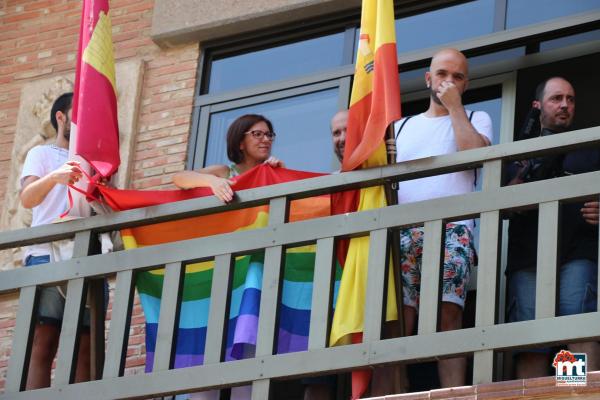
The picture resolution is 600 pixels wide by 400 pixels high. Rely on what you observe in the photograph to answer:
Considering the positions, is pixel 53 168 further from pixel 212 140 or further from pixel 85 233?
pixel 212 140

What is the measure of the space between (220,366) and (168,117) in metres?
3.23

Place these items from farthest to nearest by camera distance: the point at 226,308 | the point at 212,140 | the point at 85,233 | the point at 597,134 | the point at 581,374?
the point at 212,140 < the point at 85,233 < the point at 226,308 < the point at 597,134 < the point at 581,374

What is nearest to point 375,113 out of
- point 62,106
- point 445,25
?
point 445,25

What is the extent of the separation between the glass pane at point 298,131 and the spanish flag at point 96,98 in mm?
1344

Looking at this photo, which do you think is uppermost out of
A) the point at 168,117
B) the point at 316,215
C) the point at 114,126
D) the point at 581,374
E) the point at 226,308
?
the point at 168,117

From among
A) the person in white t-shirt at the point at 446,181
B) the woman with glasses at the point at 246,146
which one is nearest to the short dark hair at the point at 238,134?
the woman with glasses at the point at 246,146

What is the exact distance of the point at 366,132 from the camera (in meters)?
8.73

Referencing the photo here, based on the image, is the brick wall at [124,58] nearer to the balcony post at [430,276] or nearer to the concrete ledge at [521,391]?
the balcony post at [430,276]

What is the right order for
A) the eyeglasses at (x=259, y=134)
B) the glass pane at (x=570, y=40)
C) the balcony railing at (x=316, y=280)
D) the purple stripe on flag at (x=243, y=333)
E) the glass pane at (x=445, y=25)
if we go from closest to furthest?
the balcony railing at (x=316, y=280) → the purple stripe on flag at (x=243, y=333) → the eyeglasses at (x=259, y=134) → the glass pane at (x=570, y=40) → the glass pane at (x=445, y=25)

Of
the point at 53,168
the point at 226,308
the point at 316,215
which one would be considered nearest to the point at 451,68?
the point at 316,215

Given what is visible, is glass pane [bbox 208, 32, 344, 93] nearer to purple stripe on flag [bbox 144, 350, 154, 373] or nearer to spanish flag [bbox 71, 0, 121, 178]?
spanish flag [bbox 71, 0, 121, 178]

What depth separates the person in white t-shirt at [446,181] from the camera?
27.7ft

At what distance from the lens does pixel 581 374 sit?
7.52 metres

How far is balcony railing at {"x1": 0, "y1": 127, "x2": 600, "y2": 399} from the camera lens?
26.0 feet
